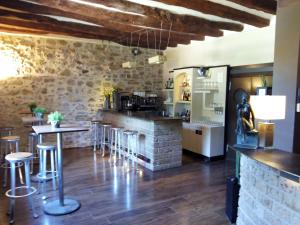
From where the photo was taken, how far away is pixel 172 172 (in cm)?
488

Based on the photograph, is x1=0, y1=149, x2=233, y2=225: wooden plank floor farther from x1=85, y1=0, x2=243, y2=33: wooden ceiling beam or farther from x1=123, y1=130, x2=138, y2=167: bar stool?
x1=85, y1=0, x2=243, y2=33: wooden ceiling beam

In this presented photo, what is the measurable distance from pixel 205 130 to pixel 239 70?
1.51 metres

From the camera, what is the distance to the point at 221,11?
4.21m

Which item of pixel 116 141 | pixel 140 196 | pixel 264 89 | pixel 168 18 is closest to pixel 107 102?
pixel 116 141

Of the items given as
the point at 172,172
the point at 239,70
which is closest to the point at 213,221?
the point at 172,172

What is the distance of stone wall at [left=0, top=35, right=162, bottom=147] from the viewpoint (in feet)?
20.0

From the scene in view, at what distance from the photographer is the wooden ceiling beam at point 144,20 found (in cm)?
416

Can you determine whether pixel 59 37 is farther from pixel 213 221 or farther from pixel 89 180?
pixel 213 221

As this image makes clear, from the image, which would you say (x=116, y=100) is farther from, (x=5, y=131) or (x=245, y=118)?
(x=245, y=118)

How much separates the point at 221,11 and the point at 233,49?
5.34ft

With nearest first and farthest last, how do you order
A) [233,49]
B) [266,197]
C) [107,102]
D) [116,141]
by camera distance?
[266,197] → [233,49] → [116,141] → [107,102]

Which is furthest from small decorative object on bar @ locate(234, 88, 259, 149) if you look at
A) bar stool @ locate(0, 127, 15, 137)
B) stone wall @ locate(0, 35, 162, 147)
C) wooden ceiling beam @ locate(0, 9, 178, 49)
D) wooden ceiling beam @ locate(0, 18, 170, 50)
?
stone wall @ locate(0, 35, 162, 147)

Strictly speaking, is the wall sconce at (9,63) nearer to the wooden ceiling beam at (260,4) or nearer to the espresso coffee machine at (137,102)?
the espresso coffee machine at (137,102)

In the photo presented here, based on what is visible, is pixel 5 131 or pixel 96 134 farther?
pixel 96 134
